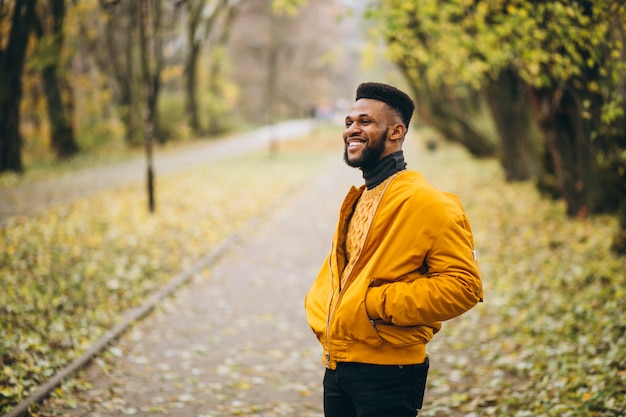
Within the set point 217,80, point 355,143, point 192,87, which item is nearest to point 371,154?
point 355,143

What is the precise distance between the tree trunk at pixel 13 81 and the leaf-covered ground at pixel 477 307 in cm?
481

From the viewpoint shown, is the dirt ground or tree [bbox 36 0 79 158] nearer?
the dirt ground

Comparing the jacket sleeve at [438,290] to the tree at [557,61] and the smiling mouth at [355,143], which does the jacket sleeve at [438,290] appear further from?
the tree at [557,61]

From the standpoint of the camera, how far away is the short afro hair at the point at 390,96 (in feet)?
9.55

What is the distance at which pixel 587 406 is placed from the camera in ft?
16.9

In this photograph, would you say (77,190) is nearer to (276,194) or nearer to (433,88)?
(276,194)

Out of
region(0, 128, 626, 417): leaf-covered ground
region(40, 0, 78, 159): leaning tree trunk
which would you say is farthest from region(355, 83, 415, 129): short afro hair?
region(40, 0, 78, 159): leaning tree trunk

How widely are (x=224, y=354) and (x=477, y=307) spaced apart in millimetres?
3736

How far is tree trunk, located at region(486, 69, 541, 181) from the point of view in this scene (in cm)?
1733

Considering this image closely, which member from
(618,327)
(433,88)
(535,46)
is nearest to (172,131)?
(433,88)

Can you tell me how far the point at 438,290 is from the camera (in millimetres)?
2656

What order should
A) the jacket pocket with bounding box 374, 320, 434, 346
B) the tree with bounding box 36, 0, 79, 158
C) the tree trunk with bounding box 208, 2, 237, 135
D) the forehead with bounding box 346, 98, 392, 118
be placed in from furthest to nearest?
the tree trunk with bounding box 208, 2, 237, 135 < the tree with bounding box 36, 0, 79, 158 < the forehead with bounding box 346, 98, 392, 118 < the jacket pocket with bounding box 374, 320, 434, 346

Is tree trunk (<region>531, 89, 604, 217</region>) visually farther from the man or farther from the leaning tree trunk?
the leaning tree trunk

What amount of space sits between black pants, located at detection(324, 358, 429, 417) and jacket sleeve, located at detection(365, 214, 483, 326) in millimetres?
274
